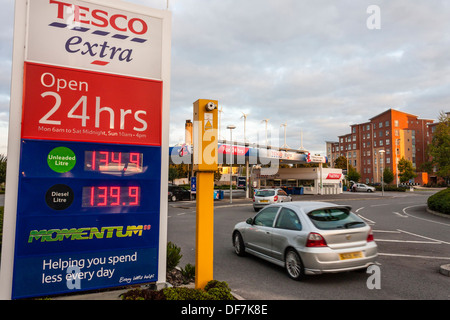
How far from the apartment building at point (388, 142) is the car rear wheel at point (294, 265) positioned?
93168 millimetres

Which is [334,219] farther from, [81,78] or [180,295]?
[81,78]

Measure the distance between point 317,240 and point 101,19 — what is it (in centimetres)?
542

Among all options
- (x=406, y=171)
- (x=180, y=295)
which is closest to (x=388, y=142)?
(x=406, y=171)

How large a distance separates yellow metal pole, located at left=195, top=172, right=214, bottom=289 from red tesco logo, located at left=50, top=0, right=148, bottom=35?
2794 millimetres

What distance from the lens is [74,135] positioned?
189 inches

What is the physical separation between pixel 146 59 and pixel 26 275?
149 inches

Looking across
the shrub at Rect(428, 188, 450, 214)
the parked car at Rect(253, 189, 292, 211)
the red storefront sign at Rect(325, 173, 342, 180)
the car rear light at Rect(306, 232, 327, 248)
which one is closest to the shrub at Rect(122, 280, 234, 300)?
the car rear light at Rect(306, 232, 327, 248)

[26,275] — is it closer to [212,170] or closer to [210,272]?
[210,272]

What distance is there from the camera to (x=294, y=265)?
253 inches

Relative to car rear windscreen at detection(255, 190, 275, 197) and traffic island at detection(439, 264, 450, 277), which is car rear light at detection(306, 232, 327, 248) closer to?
traffic island at detection(439, 264, 450, 277)

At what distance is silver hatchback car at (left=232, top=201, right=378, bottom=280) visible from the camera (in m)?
5.99

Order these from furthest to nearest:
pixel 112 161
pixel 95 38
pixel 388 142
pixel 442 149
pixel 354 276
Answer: pixel 388 142 < pixel 442 149 < pixel 354 276 < pixel 95 38 < pixel 112 161

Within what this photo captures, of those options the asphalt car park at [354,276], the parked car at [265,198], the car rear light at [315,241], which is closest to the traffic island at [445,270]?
the asphalt car park at [354,276]
